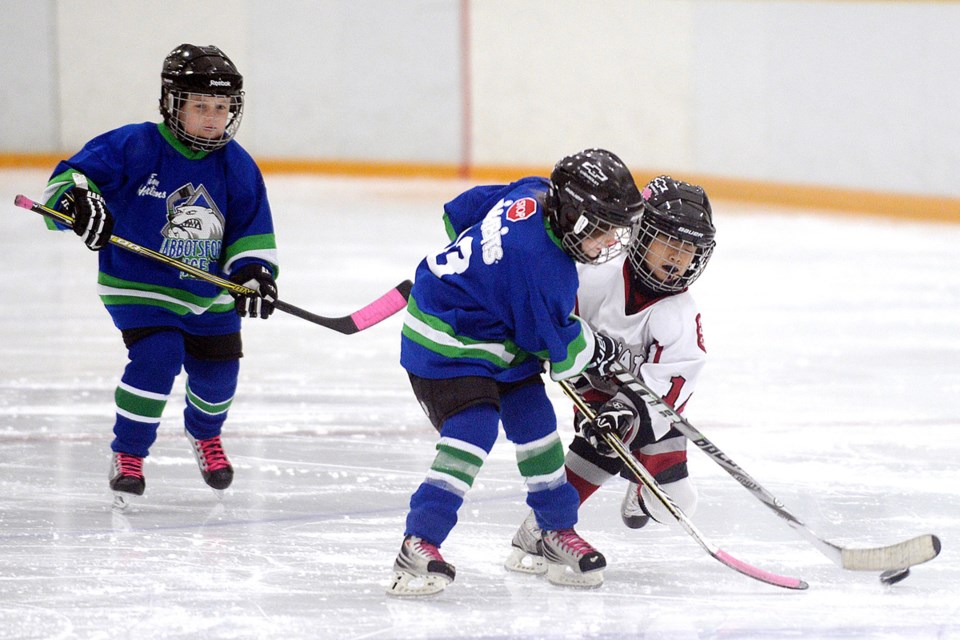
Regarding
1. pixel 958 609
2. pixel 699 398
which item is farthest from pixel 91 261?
pixel 958 609

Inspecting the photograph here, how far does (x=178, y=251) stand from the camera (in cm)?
286

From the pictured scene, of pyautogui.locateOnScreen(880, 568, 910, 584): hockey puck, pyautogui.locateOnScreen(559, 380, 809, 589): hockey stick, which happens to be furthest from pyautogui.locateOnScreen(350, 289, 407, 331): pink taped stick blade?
pyautogui.locateOnScreen(880, 568, 910, 584): hockey puck

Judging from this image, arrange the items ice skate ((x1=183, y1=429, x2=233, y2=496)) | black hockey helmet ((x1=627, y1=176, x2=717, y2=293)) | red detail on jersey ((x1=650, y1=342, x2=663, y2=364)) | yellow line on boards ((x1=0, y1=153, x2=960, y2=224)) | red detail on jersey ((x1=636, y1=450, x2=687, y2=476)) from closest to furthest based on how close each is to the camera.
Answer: black hockey helmet ((x1=627, y1=176, x2=717, y2=293))
red detail on jersey ((x1=650, y1=342, x2=663, y2=364))
red detail on jersey ((x1=636, y1=450, x2=687, y2=476))
ice skate ((x1=183, y1=429, x2=233, y2=496))
yellow line on boards ((x1=0, y1=153, x2=960, y2=224))

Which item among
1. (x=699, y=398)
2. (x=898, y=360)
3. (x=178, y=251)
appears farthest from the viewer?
(x=898, y=360)

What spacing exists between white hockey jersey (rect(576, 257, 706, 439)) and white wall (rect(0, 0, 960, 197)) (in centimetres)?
589

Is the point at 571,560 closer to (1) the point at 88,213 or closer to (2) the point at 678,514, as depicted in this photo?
(2) the point at 678,514

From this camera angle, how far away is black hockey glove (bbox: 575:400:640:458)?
2.40 metres

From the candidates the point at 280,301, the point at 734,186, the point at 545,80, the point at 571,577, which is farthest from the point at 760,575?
the point at 545,80

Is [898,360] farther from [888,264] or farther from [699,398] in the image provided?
[888,264]

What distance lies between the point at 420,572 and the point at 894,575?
0.81m

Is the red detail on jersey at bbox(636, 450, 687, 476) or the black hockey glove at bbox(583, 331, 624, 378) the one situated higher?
the black hockey glove at bbox(583, 331, 624, 378)

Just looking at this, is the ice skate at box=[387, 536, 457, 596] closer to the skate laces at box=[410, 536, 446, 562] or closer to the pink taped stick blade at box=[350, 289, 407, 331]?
the skate laces at box=[410, 536, 446, 562]

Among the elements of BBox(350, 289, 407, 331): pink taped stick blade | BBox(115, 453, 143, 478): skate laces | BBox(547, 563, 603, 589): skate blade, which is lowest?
BBox(115, 453, 143, 478): skate laces

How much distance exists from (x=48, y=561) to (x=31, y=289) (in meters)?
3.17
